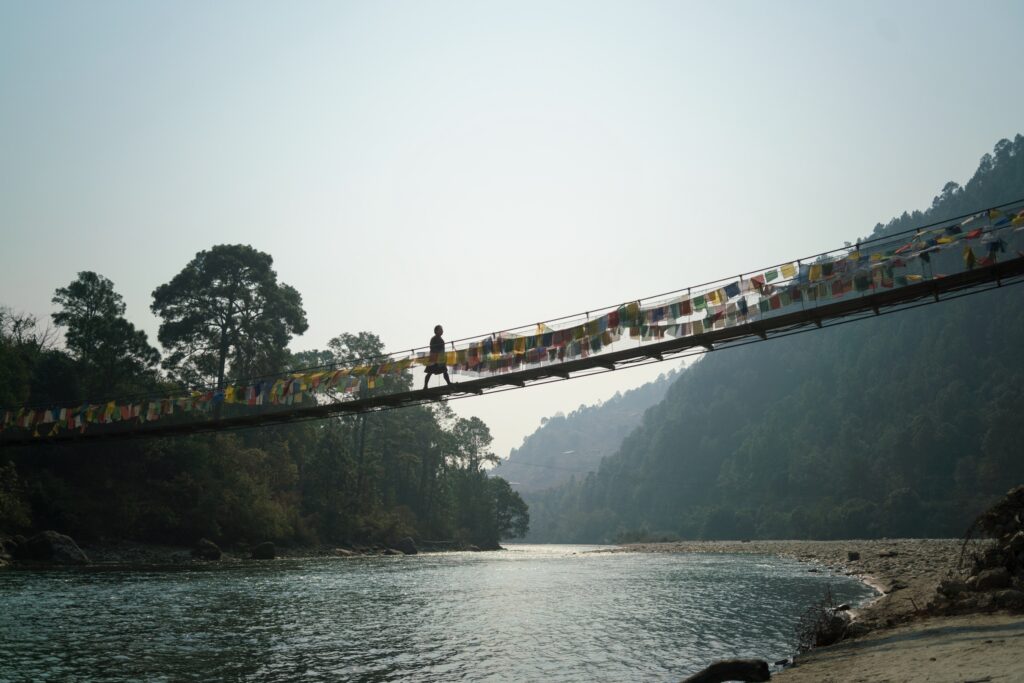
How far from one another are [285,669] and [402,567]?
35.6 metres

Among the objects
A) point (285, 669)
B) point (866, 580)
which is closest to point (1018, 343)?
point (866, 580)

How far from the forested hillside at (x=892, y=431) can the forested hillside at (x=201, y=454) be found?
2783 inches

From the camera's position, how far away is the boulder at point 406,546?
74625 mm

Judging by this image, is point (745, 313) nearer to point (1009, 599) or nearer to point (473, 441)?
point (1009, 599)

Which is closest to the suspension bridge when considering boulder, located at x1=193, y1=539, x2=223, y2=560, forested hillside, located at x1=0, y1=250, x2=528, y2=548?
forested hillside, located at x1=0, y1=250, x2=528, y2=548

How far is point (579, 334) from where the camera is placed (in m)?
23.2

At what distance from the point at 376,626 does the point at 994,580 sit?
52.7 feet

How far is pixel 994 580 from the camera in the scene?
1571 cm

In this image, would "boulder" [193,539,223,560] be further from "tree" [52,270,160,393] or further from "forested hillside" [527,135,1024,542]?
"forested hillside" [527,135,1024,542]

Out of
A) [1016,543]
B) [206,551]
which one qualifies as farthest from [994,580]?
[206,551]

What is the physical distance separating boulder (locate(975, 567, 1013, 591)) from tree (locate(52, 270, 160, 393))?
2107 inches

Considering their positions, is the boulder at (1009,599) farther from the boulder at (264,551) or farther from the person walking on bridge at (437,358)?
the boulder at (264,551)

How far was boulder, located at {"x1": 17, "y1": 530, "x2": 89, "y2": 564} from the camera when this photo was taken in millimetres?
39469

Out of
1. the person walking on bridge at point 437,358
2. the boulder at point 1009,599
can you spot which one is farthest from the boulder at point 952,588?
the person walking on bridge at point 437,358
